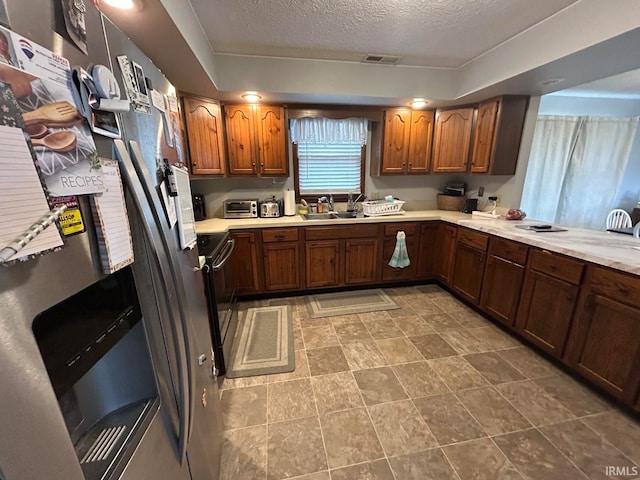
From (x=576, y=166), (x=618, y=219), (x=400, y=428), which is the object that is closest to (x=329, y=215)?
(x=400, y=428)

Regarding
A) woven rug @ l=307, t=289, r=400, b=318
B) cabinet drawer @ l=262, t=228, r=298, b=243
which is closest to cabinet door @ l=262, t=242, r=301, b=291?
cabinet drawer @ l=262, t=228, r=298, b=243

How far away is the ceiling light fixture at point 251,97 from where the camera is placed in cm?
267

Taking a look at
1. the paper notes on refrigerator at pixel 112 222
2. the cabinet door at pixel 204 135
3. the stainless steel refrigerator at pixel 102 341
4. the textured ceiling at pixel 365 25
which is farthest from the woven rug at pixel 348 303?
the textured ceiling at pixel 365 25

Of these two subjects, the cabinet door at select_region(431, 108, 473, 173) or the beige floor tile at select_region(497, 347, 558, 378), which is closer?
the beige floor tile at select_region(497, 347, 558, 378)

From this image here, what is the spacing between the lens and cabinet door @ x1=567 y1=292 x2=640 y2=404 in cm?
160

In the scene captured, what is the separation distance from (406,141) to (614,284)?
237 cm

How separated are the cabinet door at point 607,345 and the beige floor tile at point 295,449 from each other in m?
1.88

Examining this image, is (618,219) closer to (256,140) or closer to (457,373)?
(457,373)

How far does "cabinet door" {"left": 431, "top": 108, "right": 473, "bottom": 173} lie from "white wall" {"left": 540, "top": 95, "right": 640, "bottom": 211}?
1.87 m

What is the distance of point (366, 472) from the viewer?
1368 millimetres

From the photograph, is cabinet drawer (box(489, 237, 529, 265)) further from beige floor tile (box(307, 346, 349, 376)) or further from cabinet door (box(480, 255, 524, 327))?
beige floor tile (box(307, 346, 349, 376))

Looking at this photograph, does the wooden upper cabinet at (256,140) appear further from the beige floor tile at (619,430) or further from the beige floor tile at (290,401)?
the beige floor tile at (619,430)

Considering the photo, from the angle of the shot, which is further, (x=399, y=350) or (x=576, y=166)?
(x=576, y=166)

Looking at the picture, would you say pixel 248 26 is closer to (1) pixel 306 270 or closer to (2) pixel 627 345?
(1) pixel 306 270
